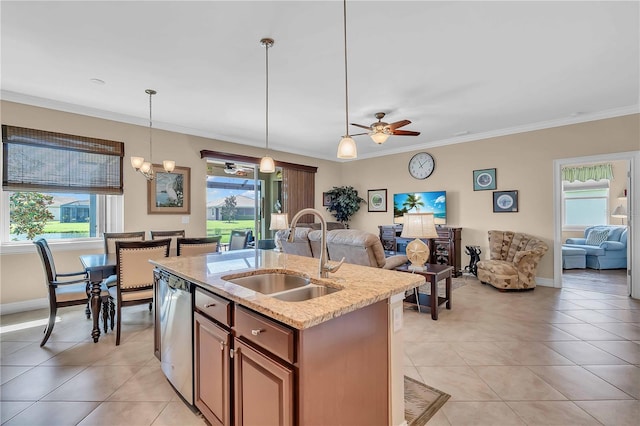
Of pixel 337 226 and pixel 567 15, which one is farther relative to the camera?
pixel 337 226

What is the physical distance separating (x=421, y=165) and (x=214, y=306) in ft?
18.6

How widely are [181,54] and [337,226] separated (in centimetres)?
500

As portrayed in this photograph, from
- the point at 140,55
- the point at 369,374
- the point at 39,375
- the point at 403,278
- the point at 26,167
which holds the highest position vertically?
the point at 140,55

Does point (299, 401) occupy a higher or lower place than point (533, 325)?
higher

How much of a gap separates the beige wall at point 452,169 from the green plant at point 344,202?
94cm

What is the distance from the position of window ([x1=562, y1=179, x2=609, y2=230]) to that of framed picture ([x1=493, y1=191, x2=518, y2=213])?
3.71 m

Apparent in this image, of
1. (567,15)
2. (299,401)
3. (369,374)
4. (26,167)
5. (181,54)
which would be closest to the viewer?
(299,401)

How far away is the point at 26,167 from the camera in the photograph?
3.68 m

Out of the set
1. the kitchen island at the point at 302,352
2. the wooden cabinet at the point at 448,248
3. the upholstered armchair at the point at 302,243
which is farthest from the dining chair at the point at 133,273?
the wooden cabinet at the point at 448,248

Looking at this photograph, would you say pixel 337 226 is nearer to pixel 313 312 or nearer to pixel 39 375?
pixel 39 375

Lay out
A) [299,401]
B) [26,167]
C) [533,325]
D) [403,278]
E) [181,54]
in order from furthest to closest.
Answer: [26,167], [533,325], [181,54], [403,278], [299,401]

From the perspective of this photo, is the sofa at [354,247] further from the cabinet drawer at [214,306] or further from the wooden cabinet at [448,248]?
the wooden cabinet at [448,248]

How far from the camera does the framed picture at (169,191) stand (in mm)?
4703

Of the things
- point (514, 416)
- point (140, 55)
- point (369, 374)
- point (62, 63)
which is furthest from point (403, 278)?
point (62, 63)
